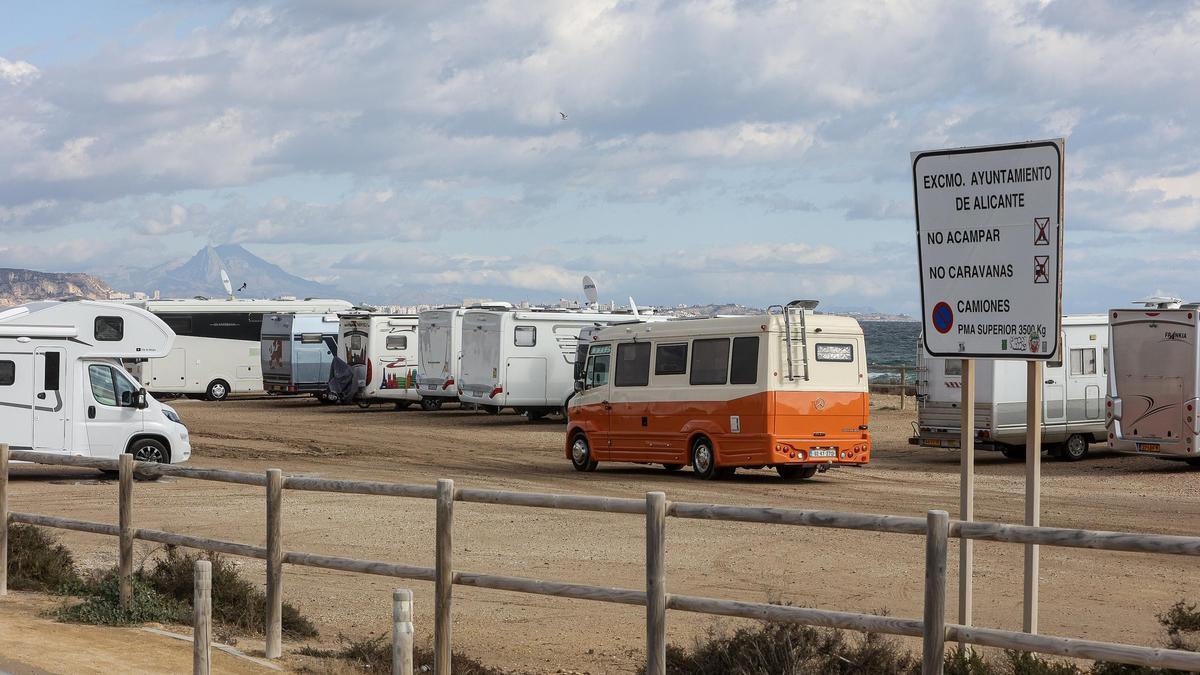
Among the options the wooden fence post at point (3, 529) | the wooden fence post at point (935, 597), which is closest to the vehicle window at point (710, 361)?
the wooden fence post at point (3, 529)

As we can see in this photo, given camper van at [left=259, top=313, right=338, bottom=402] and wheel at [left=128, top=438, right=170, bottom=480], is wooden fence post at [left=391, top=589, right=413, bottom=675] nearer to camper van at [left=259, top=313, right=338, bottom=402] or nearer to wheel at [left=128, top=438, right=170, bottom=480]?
wheel at [left=128, top=438, right=170, bottom=480]

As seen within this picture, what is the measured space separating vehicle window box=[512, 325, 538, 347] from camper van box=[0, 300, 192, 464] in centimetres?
1292

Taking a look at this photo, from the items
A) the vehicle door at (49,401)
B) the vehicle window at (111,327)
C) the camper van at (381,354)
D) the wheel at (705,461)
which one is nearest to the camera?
the vehicle door at (49,401)

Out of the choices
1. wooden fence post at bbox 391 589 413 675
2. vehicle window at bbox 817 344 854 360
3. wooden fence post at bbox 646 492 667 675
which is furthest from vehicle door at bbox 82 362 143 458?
wooden fence post at bbox 391 589 413 675

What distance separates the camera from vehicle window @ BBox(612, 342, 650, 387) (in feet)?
70.8

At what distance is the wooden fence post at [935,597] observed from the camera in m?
5.95

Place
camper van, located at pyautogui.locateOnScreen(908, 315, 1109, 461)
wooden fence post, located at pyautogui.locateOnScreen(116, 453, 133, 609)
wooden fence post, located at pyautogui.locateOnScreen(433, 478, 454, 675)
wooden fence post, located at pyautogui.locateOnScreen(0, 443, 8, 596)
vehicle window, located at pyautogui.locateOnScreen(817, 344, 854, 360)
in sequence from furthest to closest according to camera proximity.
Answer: camper van, located at pyautogui.locateOnScreen(908, 315, 1109, 461)
vehicle window, located at pyautogui.locateOnScreen(817, 344, 854, 360)
wooden fence post, located at pyautogui.locateOnScreen(0, 443, 8, 596)
wooden fence post, located at pyautogui.locateOnScreen(116, 453, 133, 609)
wooden fence post, located at pyautogui.locateOnScreen(433, 478, 454, 675)

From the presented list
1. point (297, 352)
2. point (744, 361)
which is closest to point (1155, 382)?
point (744, 361)

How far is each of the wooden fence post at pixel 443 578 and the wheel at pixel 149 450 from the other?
13.7 metres

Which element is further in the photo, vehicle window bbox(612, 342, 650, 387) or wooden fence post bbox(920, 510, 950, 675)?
vehicle window bbox(612, 342, 650, 387)

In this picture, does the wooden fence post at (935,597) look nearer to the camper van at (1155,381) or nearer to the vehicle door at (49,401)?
the vehicle door at (49,401)

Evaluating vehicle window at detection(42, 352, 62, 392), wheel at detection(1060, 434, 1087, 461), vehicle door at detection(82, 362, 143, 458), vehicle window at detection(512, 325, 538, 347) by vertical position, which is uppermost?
vehicle window at detection(512, 325, 538, 347)

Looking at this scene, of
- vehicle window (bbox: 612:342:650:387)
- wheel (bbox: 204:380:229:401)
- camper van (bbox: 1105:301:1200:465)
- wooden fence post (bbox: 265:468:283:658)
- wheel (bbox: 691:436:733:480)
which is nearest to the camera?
wooden fence post (bbox: 265:468:283:658)

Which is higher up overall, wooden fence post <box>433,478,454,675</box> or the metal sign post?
the metal sign post
